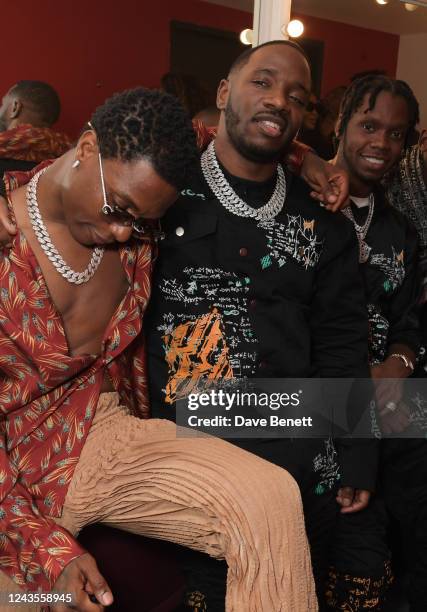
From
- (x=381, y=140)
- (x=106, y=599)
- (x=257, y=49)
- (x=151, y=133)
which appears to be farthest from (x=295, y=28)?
(x=106, y=599)

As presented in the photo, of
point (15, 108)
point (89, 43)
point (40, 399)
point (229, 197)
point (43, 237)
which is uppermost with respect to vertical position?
point (89, 43)

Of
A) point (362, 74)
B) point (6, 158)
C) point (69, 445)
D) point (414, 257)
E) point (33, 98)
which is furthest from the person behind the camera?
point (362, 74)

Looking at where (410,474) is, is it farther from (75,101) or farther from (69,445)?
(75,101)

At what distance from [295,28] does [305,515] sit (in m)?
1.94

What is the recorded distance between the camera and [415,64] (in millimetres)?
3045

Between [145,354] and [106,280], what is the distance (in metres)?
0.27

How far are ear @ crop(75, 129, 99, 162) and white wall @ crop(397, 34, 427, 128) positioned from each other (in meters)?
1.87

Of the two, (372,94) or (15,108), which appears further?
(372,94)

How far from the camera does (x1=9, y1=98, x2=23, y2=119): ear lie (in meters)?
2.09

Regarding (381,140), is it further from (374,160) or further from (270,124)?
(270,124)

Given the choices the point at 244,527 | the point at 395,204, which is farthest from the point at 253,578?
the point at 395,204

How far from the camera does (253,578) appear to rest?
135 cm

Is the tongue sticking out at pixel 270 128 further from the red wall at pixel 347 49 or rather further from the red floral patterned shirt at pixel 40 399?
the red wall at pixel 347 49

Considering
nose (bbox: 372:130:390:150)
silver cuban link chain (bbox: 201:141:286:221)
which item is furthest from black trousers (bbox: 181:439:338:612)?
nose (bbox: 372:130:390:150)
